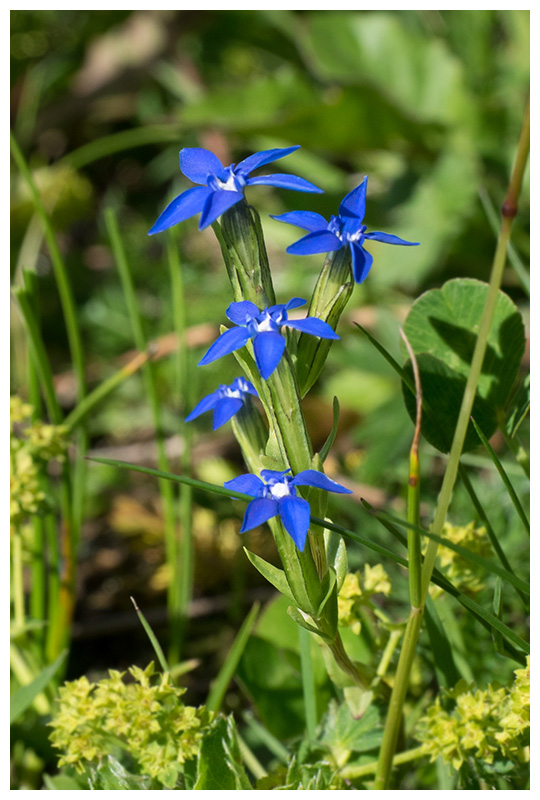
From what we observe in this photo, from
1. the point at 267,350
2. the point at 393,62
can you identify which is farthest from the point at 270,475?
the point at 393,62

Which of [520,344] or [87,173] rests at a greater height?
[87,173]

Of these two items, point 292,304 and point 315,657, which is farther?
point 315,657

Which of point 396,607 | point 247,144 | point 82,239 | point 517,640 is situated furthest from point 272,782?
point 82,239

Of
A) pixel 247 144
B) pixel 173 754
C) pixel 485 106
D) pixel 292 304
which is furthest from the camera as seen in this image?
pixel 247 144

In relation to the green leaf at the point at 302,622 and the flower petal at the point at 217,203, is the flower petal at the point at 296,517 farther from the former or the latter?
the flower petal at the point at 217,203

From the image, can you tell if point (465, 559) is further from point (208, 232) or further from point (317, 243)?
point (208, 232)

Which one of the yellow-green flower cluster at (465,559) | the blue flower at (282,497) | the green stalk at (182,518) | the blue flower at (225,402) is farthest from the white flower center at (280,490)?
the green stalk at (182,518)

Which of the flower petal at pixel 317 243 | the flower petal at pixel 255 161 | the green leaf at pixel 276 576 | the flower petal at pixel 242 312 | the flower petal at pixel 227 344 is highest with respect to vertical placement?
the flower petal at pixel 255 161

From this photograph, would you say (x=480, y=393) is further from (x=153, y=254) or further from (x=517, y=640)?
(x=153, y=254)
